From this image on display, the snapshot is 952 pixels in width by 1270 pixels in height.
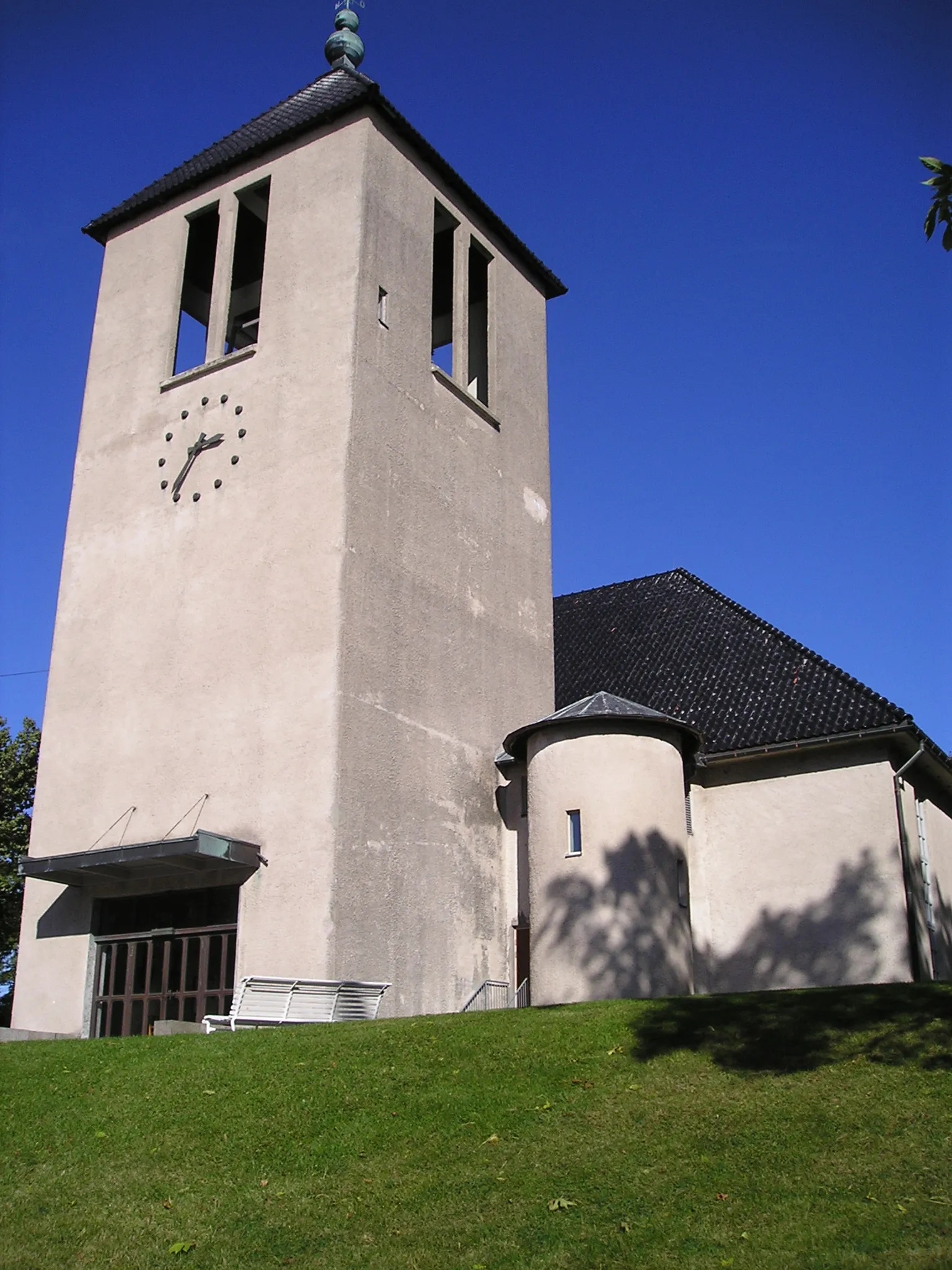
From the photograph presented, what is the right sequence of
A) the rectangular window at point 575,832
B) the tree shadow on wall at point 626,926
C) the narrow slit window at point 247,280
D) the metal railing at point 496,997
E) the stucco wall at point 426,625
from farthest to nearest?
the narrow slit window at point 247,280
the metal railing at point 496,997
the rectangular window at point 575,832
the stucco wall at point 426,625
the tree shadow on wall at point 626,926

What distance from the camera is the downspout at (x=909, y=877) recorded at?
18.7 metres

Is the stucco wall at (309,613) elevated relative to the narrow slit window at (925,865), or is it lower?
elevated

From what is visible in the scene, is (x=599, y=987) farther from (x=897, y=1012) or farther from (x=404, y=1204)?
(x=404, y=1204)

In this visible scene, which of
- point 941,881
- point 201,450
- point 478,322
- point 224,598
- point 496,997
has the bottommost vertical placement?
point 496,997

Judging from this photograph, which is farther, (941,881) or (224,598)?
(941,881)

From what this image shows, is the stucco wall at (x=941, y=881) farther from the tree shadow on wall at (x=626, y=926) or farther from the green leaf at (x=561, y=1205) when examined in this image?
the green leaf at (x=561, y=1205)

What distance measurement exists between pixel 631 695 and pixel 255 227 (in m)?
11.8

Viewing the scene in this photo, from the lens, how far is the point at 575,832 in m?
19.2

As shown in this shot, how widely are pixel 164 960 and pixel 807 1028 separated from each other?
10.3 metres

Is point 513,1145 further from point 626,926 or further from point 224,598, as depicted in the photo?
point 224,598

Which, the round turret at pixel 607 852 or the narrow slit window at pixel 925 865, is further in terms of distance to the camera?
the narrow slit window at pixel 925 865

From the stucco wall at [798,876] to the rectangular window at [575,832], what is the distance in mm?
2832

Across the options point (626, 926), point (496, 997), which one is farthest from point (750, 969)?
point (496, 997)

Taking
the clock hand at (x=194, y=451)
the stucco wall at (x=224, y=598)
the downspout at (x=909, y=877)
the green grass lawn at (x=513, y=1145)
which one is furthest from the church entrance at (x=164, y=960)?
the downspout at (x=909, y=877)
